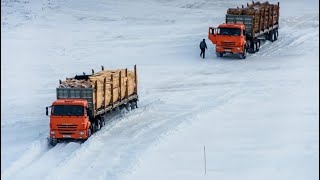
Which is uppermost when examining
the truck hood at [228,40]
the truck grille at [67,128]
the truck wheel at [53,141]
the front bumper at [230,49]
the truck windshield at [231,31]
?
the truck windshield at [231,31]

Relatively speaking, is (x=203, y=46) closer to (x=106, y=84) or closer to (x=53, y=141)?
(x=106, y=84)

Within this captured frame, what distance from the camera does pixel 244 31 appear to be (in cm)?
4328

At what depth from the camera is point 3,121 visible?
28.7m

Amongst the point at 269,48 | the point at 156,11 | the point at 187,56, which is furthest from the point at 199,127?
the point at 156,11

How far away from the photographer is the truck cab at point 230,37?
4253 cm

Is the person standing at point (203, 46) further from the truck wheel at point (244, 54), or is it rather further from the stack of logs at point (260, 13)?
the stack of logs at point (260, 13)

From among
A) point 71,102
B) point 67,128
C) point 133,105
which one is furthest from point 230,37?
point 67,128

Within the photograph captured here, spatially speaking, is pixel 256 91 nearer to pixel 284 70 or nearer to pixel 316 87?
pixel 316 87

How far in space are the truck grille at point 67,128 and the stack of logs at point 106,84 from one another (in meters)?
1.88

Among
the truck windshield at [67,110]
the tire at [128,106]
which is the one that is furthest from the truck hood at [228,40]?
the truck windshield at [67,110]

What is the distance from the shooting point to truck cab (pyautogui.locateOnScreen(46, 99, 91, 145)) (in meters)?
24.6

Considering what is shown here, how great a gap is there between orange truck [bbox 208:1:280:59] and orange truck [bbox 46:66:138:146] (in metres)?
13.9

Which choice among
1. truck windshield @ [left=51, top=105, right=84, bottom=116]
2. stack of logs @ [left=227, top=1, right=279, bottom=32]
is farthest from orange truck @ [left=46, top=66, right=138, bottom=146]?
stack of logs @ [left=227, top=1, right=279, bottom=32]

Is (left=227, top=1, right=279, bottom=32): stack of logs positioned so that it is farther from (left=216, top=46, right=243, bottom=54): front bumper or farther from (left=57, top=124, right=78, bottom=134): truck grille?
(left=57, top=124, right=78, bottom=134): truck grille
